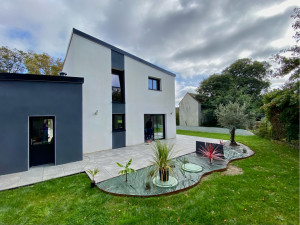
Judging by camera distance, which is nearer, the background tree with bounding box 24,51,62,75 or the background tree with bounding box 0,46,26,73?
the background tree with bounding box 0,46,26,73

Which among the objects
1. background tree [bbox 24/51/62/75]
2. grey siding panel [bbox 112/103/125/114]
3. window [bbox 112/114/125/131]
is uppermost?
background tree [bbox 24/51/62/75]

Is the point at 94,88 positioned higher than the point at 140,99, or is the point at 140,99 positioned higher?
the point at 94,88

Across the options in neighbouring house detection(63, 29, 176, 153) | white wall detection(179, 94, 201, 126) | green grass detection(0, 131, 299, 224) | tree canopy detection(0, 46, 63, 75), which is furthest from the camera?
white wall detection(179, 94, 201, 126)

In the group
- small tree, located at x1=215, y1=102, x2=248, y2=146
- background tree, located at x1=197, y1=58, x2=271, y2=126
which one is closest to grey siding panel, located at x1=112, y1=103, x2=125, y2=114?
small tree, located at x1=215, y1=102, x2=248, y2=146

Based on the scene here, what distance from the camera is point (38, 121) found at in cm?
521

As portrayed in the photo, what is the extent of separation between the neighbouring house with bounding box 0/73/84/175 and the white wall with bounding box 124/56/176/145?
11.8ft

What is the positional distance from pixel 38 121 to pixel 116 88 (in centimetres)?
449

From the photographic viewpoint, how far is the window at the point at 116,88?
8.27 metres

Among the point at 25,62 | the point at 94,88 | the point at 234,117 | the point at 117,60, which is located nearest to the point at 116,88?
the point at 94,88

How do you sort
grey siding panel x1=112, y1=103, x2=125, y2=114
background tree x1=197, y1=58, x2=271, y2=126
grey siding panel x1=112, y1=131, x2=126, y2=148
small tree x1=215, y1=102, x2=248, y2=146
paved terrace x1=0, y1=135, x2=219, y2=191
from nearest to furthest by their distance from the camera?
paved terrace x1=0, y1=135, x2=219, y2=191 → small tree x1=215, y1=102, x2=248, y2=146 → grey siding panel x1=112, y1=131, x2=126, y2=148 → grey siding panel x1=112, y1=103, x2=125, y2=114 → background tree x1=197, y1=58, x2=271, y2=126

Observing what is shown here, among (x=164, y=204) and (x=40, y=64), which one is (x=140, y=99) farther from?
(x=40, y=64)

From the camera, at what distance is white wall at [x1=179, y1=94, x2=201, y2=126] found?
21000 mm

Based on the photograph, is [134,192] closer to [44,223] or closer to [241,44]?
[44,223]

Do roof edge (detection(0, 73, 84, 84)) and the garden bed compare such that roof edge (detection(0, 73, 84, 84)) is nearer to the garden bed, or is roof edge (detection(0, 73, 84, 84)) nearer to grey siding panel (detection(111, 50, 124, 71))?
grey siding panel (detection(111, 50, 124, 71))
